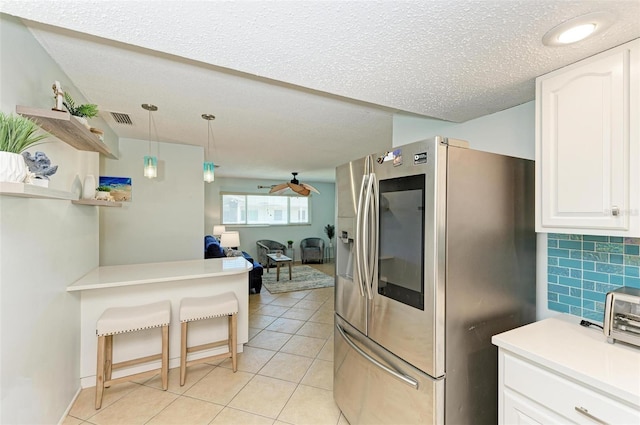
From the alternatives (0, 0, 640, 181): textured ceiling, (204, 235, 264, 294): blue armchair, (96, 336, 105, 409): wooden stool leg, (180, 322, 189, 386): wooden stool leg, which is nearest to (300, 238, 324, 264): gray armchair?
(204, 235, 264, 294): blue armchair

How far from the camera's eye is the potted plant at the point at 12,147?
103 centimetres

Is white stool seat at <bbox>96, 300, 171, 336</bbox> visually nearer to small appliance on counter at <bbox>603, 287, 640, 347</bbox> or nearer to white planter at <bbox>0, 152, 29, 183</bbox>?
white planter at <bbox>0, 152, 29, 183</bbox>

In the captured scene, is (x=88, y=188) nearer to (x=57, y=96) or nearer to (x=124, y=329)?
(x=57, y=96)

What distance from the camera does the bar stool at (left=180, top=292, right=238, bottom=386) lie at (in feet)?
7.72

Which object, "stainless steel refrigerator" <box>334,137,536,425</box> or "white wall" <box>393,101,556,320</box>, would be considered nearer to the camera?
"stainless steel refrigerator" <box>334,137,536,425</box>

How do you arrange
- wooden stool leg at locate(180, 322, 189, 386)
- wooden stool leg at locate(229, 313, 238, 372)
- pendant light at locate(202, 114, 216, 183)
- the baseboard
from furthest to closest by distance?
pendant light at locate(202, 114, 216, 183) → wooden stool leg at locate(229, 313, 238, 372) → wooden stool leg at locate(180, 322, 189, 386) → the baseboard

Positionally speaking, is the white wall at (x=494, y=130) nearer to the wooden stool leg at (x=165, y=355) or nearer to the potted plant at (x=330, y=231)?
the wooden stool leg at (x=165, y=355)

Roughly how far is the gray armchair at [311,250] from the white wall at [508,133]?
6.23 meters

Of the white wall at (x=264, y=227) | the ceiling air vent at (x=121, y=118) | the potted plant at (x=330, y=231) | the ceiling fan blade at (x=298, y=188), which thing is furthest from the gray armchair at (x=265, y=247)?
the ceiling air vent at (x=121, y=118)

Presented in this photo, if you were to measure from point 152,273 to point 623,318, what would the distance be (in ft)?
10.3

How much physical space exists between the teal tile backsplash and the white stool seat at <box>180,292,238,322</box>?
2.42 meters

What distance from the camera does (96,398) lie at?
2.04 meters

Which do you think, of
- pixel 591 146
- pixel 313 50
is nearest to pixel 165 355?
pixel 313 50

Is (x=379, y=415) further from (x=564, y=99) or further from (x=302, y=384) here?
(x=564, y=99)
